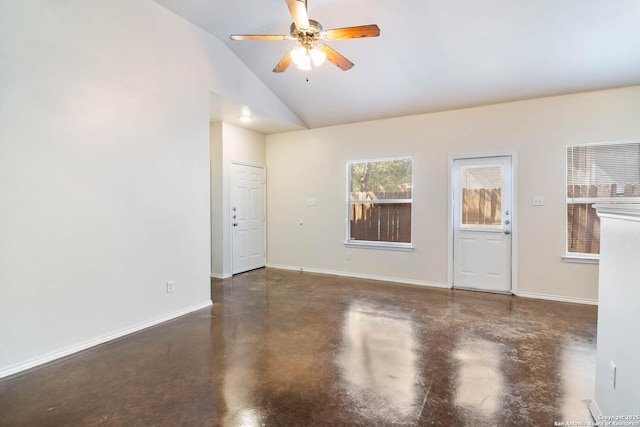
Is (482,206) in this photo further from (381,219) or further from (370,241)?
(370,241)

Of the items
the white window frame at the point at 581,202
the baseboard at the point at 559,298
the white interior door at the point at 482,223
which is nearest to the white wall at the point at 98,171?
the white interior door at the point at 482,223

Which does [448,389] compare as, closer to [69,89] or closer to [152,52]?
[69,89]

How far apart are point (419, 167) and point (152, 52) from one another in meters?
3.84

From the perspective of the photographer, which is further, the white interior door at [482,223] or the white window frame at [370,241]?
the white window frame at [370,241]

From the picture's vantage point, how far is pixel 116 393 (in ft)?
6.94

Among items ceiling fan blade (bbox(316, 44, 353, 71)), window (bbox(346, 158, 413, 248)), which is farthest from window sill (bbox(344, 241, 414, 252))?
ceiling fan blade (bbox(316, 44, 353, 71))

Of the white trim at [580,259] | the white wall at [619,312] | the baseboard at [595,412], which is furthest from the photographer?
the white trim at [580,259]

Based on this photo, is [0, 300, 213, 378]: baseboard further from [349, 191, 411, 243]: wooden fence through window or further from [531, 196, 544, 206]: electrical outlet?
[531, 196, 544, 206]: electrical outlet

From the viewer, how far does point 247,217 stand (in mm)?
5898

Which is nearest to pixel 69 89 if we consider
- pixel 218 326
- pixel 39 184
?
pixel 39 184

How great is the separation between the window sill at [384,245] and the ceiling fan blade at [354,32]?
11.0 feet

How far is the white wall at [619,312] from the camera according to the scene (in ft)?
4.78

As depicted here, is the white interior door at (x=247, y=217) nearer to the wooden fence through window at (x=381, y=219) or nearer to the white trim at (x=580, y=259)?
the wooden fence through window at (x=381, y=219)

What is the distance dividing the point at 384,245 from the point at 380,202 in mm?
736
